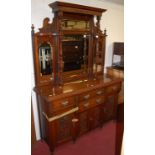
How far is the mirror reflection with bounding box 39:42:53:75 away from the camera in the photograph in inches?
85.5

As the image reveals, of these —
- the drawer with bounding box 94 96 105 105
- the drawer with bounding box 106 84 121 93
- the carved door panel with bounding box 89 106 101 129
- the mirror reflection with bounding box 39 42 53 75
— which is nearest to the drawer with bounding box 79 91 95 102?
the drawer with bounding box 94 96 105 105

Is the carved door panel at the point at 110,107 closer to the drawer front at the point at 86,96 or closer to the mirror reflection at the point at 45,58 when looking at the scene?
the drawer front at the point at 86,96

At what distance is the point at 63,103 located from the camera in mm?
2074

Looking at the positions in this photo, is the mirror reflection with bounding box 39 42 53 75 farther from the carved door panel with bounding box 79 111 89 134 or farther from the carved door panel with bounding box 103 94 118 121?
the carved door panel with bounding box 103 94 118 121

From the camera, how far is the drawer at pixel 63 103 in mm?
2001

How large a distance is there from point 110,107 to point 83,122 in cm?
64

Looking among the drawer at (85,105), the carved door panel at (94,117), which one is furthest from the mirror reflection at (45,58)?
the carved door panel at (94,117)

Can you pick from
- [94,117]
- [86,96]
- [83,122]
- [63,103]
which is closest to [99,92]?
[86,96]

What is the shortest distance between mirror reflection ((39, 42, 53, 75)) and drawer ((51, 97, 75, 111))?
0.48 metres
